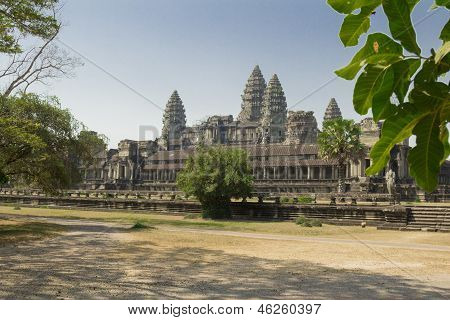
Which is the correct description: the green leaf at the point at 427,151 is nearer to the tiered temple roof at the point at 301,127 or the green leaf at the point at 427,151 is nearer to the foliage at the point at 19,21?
the foliage at the point at 19,21

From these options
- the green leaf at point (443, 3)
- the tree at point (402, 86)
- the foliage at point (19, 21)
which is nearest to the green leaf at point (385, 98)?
the tree at point (402, 86)

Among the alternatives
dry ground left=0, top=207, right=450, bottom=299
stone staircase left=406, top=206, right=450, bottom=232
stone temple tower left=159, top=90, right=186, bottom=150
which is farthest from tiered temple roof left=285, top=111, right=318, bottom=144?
dry ground left=0, top=207, right=450, bottom=299

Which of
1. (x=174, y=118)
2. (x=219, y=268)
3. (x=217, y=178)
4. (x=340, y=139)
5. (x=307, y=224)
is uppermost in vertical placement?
(x=174, y=118)

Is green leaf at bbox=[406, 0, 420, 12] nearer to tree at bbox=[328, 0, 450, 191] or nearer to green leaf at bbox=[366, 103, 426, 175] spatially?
tree at bbox=[328, 0, 450, 191]

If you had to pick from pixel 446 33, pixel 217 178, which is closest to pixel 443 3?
pixel 446 33

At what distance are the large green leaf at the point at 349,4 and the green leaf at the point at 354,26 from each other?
0.03 m

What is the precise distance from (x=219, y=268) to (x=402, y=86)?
1089 centimetres

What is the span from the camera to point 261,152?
8275 cm

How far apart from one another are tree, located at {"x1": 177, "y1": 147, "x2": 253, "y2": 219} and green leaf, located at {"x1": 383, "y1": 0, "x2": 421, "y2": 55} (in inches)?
1224

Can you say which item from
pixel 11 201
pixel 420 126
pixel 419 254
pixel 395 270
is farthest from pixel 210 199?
pixel 11 201

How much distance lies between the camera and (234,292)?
912cm

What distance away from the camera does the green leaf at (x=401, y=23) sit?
75.8 inches

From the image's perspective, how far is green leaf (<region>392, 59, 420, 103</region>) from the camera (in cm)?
198

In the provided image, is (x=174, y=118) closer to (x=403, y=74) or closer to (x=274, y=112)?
(x=274, y=112)
